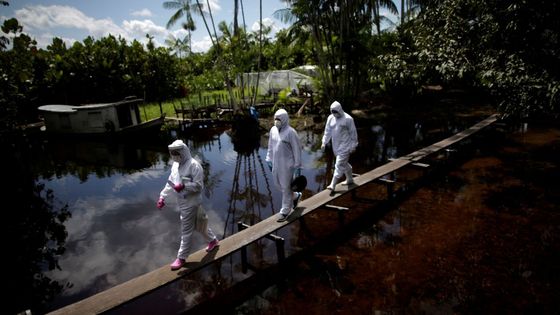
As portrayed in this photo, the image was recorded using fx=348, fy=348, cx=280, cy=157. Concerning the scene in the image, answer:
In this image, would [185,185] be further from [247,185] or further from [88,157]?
[88,157]

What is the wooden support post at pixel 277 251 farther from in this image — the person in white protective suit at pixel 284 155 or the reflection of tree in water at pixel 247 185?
the reflection of tree in water at pixel 247 185

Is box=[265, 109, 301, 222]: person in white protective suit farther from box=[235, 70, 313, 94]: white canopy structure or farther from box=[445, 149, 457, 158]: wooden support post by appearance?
box=[235, 70, 313, 94]: white canopy structure

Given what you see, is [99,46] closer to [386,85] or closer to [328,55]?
[328,55]

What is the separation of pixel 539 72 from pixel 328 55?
14.8 meters

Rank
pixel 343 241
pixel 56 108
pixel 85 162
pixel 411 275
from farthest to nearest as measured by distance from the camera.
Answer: pixel 56 108 < pixel 85 162 < pixel 343 241 < pixel 411 275

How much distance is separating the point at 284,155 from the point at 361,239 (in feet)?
7.32

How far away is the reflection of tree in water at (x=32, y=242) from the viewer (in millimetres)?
5707

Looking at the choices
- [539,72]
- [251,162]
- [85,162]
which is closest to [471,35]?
[539,72]

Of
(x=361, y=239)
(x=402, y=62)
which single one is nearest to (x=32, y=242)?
(x=361, y=239)

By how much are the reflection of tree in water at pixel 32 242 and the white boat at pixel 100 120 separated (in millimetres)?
5936

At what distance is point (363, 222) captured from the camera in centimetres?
723

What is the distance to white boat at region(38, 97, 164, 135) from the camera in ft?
59.5

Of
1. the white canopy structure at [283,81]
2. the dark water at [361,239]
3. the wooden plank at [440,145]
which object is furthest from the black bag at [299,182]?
the white canopy structure at [283,81]

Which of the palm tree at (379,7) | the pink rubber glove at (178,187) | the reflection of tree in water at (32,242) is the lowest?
the reflection of tree in water at (32,242)
